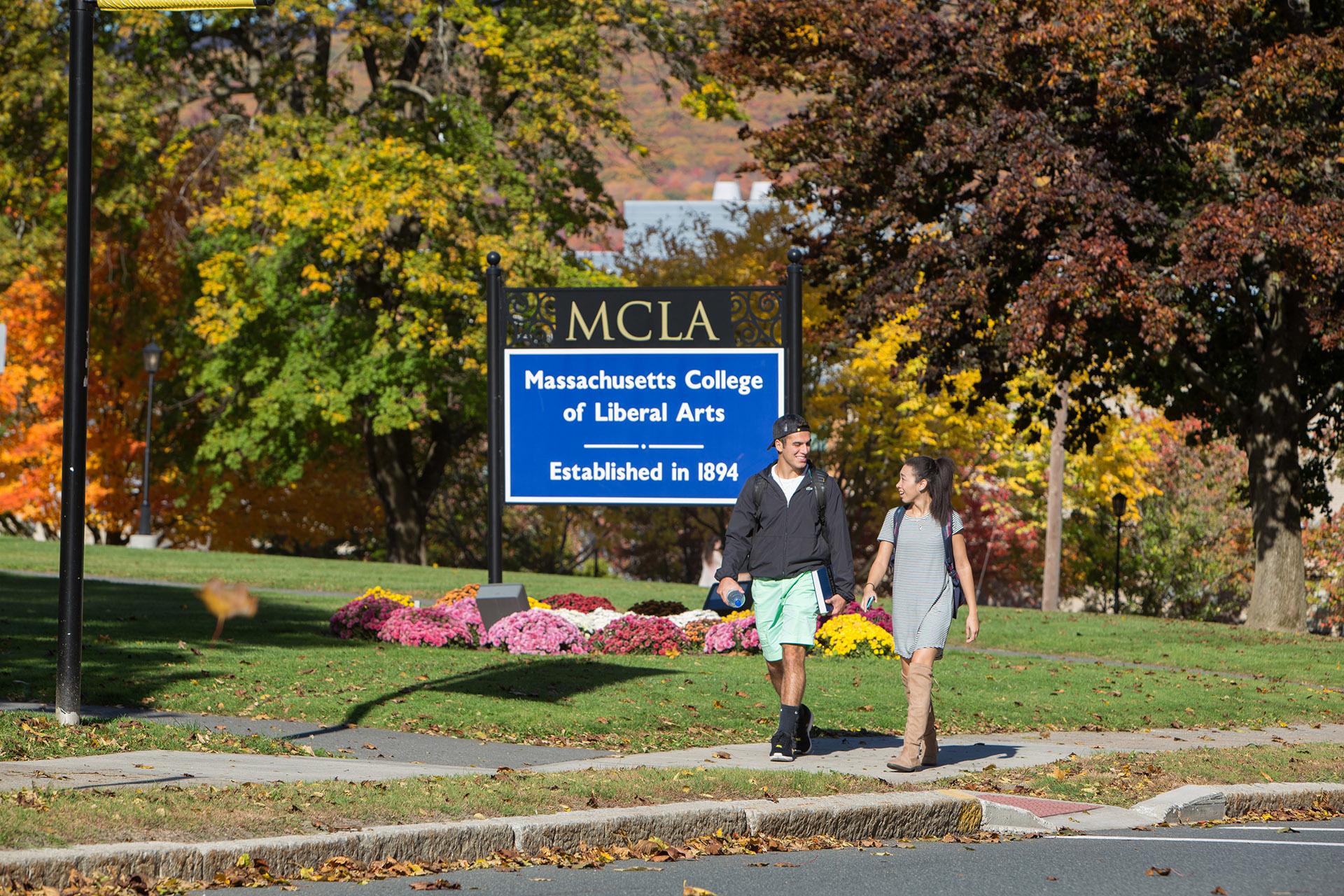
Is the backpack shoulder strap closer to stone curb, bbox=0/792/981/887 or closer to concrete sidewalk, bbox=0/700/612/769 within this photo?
stone curb, bbox=0/792/981/887

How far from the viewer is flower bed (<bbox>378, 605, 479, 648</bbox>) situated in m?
16.2

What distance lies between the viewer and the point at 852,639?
654 inches

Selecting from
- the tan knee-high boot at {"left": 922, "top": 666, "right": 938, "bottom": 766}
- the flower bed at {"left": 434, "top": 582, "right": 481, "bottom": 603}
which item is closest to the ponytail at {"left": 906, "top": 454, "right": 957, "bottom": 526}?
the tan knee-high boot at {"left": 922, "top": 666, "right": 938, "bottom": 766}

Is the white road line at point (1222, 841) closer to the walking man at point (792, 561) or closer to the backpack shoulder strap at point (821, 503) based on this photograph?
the walking man at point (792, 561)

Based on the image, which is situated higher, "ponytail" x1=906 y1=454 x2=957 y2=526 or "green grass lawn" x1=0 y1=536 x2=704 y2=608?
"ponytail" x1=906 y1=454 x2=957 y2=526

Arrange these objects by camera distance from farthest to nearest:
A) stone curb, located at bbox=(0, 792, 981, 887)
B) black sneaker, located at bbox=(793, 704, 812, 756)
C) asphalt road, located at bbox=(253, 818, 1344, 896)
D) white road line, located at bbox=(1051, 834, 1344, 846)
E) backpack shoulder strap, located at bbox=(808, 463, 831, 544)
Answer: black sneaker, located at bbox=(793, 704, 812, 756) < backpack shoulder strap, located at bbox=(808, 463, 831, 544) < white road line, located at bbox=(1051, 834, 1344, 846) < asphalt road, located at bbox=(253, 818, 1344, 896) < stone curb, located at bbox=(0, 792, 981, 887)

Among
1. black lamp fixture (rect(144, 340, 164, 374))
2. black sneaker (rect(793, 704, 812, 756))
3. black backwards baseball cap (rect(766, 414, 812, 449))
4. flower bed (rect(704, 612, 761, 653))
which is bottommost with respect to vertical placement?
black sneaker (rect(793, 704, 812, 756))

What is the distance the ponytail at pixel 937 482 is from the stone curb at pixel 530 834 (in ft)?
5.98

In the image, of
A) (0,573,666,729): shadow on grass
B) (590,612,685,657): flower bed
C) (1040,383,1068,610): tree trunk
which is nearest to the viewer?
(0,573,666,729): shadow on grass

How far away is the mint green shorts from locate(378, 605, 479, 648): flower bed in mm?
6884

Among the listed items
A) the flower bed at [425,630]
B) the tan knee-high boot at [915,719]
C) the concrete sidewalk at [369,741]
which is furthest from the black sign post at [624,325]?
the tan knee-high boot at [915,719]

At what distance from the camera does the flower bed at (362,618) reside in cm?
1659

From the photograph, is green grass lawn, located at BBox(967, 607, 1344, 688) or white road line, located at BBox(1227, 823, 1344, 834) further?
green grass lawn, located at BBox(967, 607, 1344, 688)

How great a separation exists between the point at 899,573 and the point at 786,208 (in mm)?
33358
